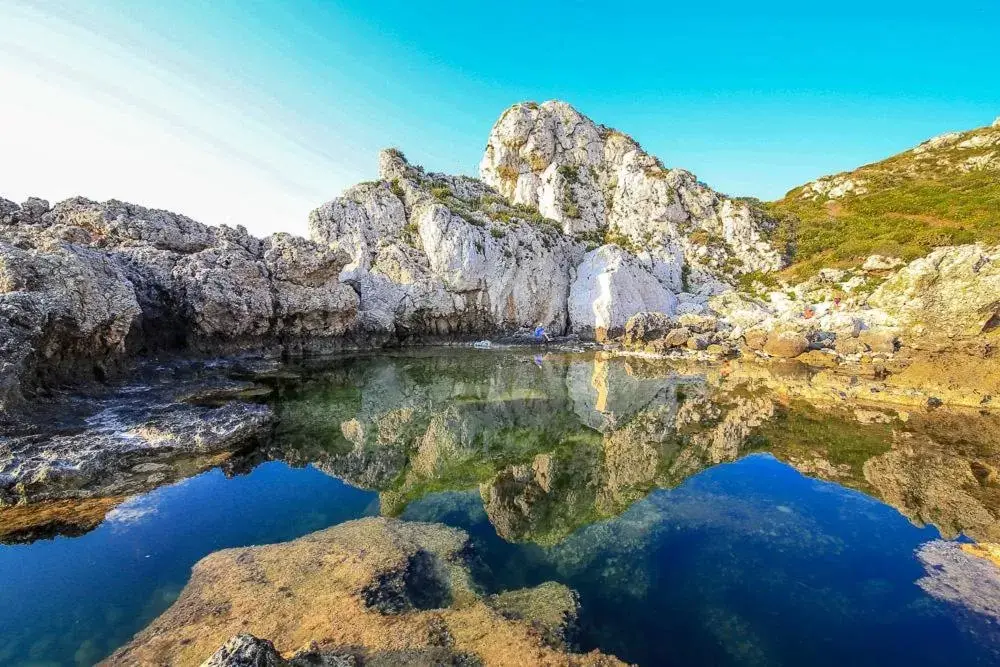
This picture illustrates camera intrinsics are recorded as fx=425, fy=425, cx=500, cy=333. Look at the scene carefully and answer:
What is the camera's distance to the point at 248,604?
6.16 meters

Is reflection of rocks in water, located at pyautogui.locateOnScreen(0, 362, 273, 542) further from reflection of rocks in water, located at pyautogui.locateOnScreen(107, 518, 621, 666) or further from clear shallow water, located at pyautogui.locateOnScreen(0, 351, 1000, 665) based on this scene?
reflection of rocks in water, located at pyautogui.locateOnScreen(107, 518, 621, 666)

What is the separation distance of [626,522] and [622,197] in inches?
2515

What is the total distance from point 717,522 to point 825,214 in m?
→ 73.7

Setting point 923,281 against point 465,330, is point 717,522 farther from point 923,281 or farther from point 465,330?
point 465,330

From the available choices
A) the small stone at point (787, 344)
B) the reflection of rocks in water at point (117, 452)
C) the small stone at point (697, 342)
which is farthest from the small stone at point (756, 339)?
the reflection of rocks in water at point (117, 452)

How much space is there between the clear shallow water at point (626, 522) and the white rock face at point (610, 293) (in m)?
28.0

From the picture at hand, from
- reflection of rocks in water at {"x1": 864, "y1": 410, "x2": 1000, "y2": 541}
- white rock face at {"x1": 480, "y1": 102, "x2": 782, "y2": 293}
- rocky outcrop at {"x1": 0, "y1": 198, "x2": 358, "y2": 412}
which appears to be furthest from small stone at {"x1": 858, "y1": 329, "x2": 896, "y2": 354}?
rocky outcrop at {"x1": 0, "y1": 198, "x2": 358, "y2": 412}

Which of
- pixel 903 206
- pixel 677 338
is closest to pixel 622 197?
pixel 677 338

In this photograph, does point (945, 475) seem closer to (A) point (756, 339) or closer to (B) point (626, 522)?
(B) point (626, 522)

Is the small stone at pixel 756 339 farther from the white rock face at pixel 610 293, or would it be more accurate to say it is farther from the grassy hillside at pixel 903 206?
the grassy hillside at pixel 903 206

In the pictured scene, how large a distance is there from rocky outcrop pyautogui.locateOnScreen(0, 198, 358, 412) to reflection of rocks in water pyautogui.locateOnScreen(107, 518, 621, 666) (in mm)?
11533

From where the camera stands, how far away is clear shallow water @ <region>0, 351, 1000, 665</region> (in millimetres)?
6277

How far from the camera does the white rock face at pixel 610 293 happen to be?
4606 centimetres

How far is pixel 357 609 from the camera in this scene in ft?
20.0
